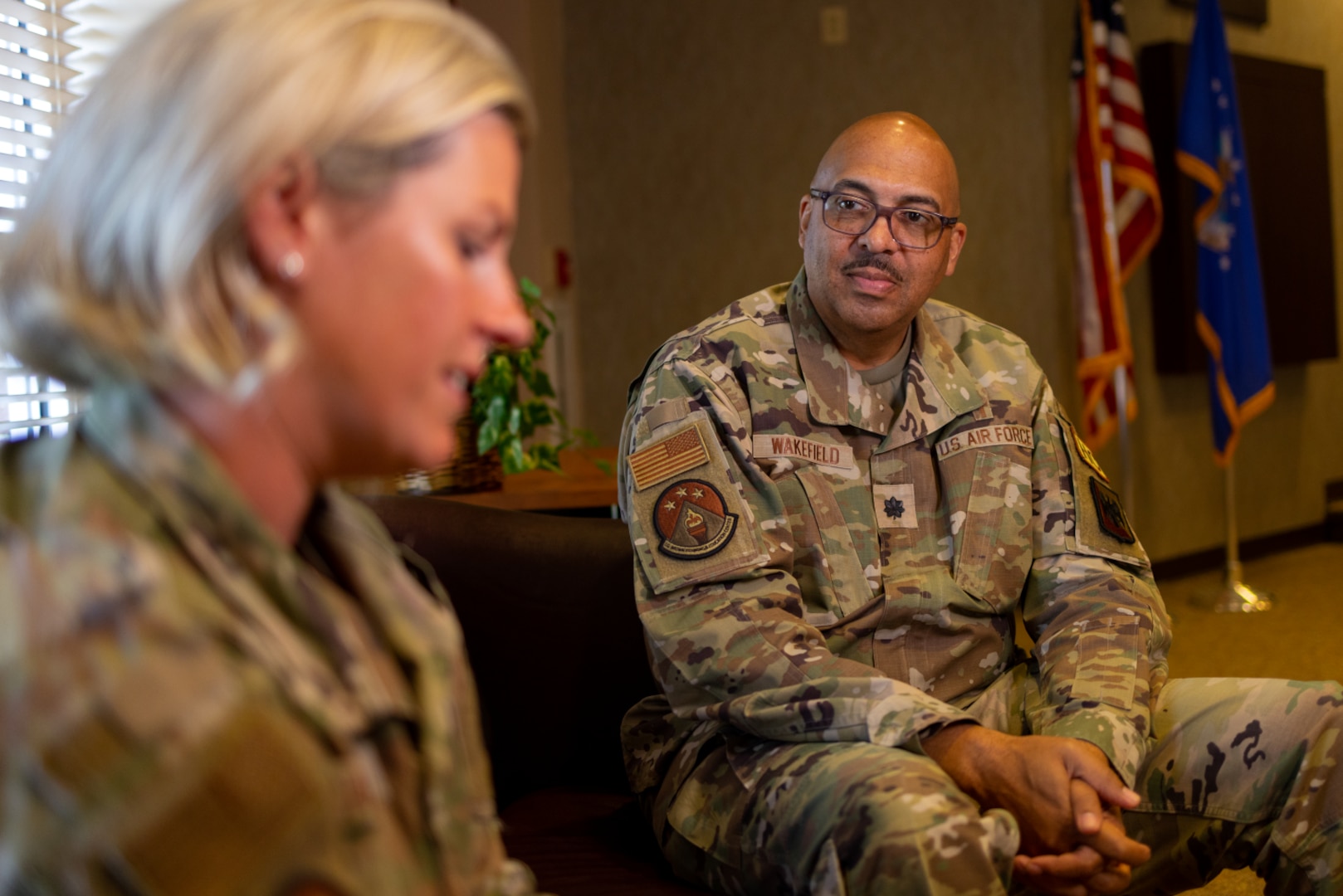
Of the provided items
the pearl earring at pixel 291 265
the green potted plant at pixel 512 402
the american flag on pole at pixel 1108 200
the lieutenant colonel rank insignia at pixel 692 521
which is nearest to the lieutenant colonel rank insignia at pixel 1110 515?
the lieutenant colonel rank insignia at pixel 692 521

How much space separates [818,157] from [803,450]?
3113 mm

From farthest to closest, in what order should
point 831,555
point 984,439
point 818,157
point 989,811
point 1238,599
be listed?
point 818,157
point 1238,599
point 984,439
point 831,555
point 989,811

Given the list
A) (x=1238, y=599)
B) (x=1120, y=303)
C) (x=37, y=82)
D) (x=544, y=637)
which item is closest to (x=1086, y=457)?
(x=544, y=637)

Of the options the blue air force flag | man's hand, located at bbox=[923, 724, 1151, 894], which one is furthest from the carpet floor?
man's hand, located at bbox=[923, 724, 1151, 894]

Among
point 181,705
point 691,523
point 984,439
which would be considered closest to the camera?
point 181,705

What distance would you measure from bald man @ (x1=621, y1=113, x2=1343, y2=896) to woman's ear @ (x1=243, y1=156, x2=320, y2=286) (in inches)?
32.0

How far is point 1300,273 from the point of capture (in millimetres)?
4844

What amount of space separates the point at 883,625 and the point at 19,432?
1182mm

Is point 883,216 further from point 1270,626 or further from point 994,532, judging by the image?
→ point 1270,626

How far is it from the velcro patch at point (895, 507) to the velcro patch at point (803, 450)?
0.06 m

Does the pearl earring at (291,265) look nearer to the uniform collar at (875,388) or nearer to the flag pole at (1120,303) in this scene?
the uniform collar at (875,388)

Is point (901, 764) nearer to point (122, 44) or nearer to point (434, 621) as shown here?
point (434, 621)

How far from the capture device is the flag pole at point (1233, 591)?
404cm

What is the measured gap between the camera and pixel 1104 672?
4.84 ft
